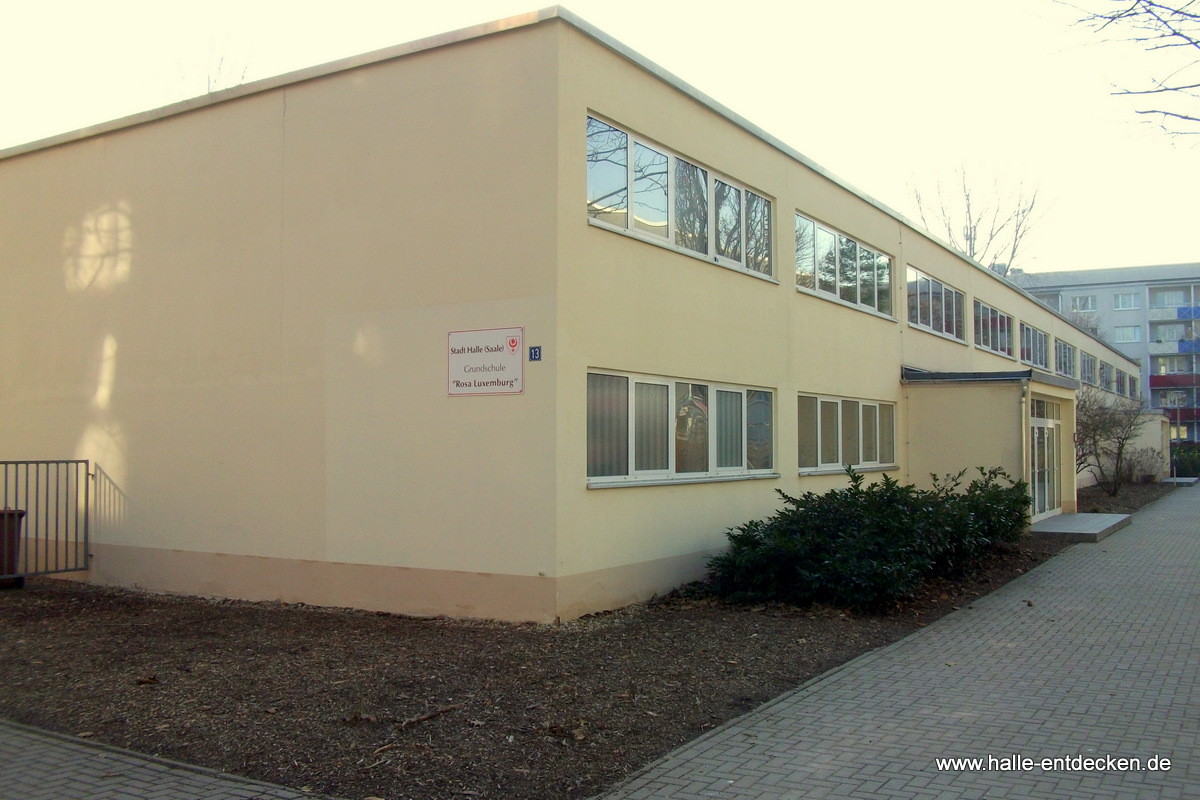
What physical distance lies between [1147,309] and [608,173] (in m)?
89.8

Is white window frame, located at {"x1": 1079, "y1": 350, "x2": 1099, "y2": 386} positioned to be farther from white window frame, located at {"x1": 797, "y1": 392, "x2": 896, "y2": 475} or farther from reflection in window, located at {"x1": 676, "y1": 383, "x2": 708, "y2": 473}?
reflection in window, located at {"x1": 676, "y1": 383, "x2": 708, "y2": 473}

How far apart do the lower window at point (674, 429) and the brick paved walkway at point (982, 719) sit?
350 cm

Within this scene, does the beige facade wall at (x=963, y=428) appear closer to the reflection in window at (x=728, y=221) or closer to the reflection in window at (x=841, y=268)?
the reflection in window at (x=841, y=268)

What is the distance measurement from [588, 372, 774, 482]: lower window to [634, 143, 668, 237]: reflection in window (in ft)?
6.00

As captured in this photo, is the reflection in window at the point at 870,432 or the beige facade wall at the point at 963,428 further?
the beige facade wall at the point at 963,428

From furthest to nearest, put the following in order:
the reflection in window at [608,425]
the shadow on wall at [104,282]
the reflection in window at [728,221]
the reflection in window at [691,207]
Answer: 1. the reflection in window at [728,221]
2. the shadow on wall at [104,282]
3. the reflection in window at [691,207]
4. the reflection in window at [608,425]

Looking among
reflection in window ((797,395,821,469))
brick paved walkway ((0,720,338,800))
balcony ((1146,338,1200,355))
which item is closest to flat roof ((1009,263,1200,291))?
balcony ((1146,338,1200,355))

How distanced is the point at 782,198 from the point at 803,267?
4.83 ft

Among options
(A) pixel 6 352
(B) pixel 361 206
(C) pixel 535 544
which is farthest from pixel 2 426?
(C) pixel 535 544

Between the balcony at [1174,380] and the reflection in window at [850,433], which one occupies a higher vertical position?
the balcony at [1174,380]

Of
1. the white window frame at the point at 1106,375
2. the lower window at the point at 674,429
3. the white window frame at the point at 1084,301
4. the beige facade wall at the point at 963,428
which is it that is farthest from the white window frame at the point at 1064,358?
the white window frame at the point at 1084,301

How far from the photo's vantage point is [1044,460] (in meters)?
22.5

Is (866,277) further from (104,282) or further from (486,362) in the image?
(104,282)

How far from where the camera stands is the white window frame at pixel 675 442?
11.1 meters
